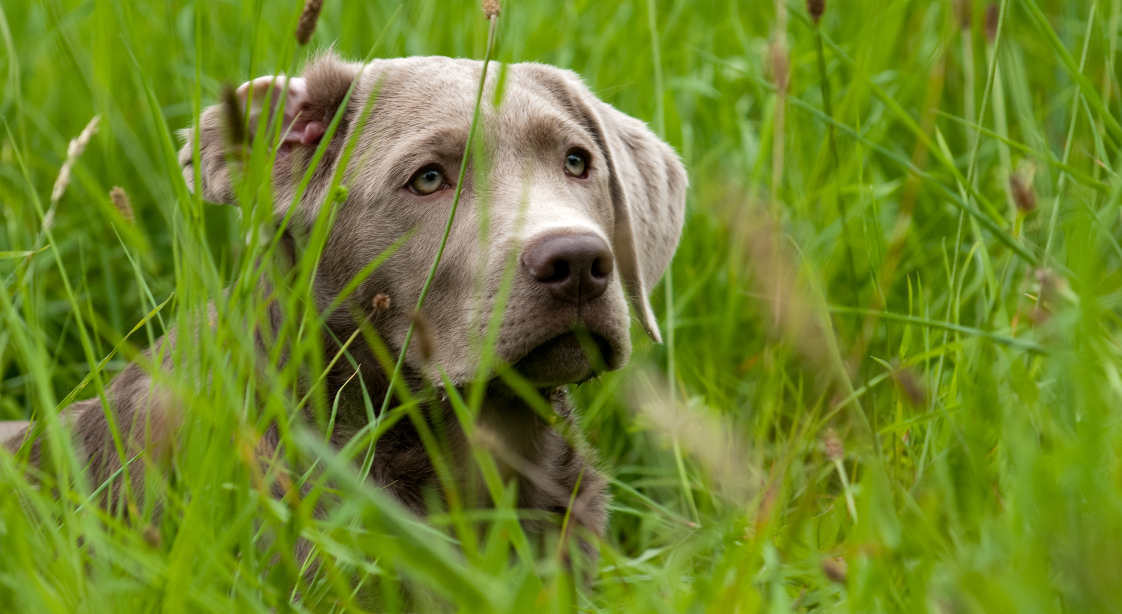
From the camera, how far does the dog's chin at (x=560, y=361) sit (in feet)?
8.90

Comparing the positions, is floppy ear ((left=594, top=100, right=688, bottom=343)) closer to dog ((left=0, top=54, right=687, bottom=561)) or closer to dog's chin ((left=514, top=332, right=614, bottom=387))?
dog ((left=0, top=54, right=687, bottom=561))

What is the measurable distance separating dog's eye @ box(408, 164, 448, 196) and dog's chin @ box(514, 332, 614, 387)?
534mm

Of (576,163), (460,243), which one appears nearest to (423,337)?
(460,243)

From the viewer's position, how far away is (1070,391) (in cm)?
180

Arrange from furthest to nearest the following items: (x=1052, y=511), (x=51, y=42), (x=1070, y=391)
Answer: (x=51, y=42) < (x=1070, y=391) < (x=1052, y=511)

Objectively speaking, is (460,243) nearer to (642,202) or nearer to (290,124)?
(290,124)

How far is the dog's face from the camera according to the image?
2.66 metres

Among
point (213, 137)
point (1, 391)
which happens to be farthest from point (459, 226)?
point (1, 391)

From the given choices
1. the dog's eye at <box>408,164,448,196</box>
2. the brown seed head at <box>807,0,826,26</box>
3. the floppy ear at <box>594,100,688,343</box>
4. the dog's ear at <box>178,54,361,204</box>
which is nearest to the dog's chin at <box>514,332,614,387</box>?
the floppy ear at <box>594,100,688,343</box>

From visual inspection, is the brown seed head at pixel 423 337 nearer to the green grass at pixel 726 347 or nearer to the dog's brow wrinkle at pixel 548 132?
the green grass at pixel 726 347

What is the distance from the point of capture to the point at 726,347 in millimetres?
3766

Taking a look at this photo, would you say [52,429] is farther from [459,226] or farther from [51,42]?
[51,42]

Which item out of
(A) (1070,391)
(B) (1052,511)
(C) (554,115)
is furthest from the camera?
(C) (554,115)

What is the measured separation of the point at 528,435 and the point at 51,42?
8.22 ft
